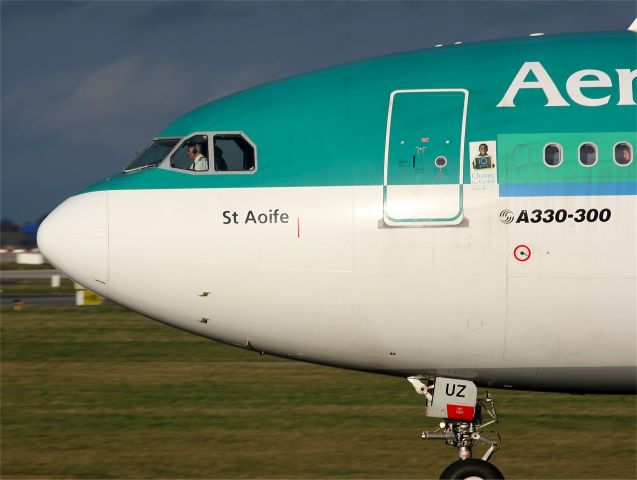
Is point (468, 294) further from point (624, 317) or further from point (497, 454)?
point (497, 454)

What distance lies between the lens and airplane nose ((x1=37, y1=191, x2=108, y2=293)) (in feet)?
35.1

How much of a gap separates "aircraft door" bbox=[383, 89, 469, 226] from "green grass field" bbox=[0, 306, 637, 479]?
14.9ft

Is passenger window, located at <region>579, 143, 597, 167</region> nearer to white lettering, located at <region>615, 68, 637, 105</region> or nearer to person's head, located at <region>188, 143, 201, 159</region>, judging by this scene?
white lettering, located at <region>615, 68, 637, 105</region>

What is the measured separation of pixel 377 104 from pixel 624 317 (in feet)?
10.4

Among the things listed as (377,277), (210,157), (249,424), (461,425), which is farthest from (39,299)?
(377,277)

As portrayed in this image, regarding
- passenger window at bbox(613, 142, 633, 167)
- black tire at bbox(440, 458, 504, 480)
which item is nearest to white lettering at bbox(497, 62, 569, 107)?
passenger window at bbox(613, 142, 633, 167)

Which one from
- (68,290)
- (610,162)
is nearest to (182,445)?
(610,162)

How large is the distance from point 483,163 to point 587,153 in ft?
3.28

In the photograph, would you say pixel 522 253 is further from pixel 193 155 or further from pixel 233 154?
pixel 193 155

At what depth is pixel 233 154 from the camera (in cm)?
1098

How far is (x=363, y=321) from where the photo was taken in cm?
1056

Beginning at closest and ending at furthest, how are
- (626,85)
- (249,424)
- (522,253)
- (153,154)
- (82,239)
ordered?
1. (522,253)
2. (626,85)
3. (82,239)
4. (153,154)
5. (249,424)

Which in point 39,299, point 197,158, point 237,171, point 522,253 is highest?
point 197,158

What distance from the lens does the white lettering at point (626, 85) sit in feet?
34.5
